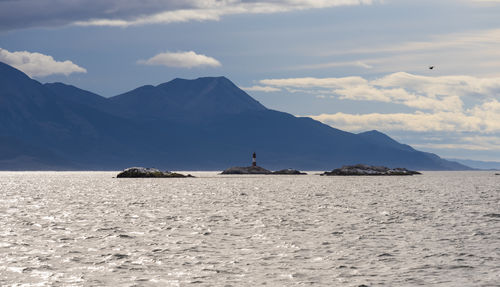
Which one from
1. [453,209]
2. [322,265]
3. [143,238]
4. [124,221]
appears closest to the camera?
[322,265]

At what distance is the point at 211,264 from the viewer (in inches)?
1321

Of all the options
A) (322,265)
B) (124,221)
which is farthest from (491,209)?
(322,265)

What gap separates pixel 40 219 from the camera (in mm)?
61219

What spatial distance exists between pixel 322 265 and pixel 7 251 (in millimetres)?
18556

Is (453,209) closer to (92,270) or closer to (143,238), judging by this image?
(143,238)

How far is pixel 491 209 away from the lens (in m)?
76.8

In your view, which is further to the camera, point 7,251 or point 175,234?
Answer: point 175,234

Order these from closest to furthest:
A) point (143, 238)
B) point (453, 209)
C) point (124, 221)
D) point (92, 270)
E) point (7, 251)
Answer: point (92, 270)
point (7, 251)
point (143, 238)
point (124, 221)
point (453, 209)

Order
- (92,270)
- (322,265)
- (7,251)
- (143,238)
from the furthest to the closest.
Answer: (143,238) → (7,251) → (322,265) → (92,270)

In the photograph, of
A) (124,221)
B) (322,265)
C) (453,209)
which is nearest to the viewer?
(322,265)

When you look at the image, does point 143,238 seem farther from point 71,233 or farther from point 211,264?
point 211,264

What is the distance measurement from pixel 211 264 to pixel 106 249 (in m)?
8.67

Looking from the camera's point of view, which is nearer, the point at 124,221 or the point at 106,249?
the point at 106,249

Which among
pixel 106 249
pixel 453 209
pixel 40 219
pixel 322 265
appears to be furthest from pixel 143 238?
pixel 453 209
